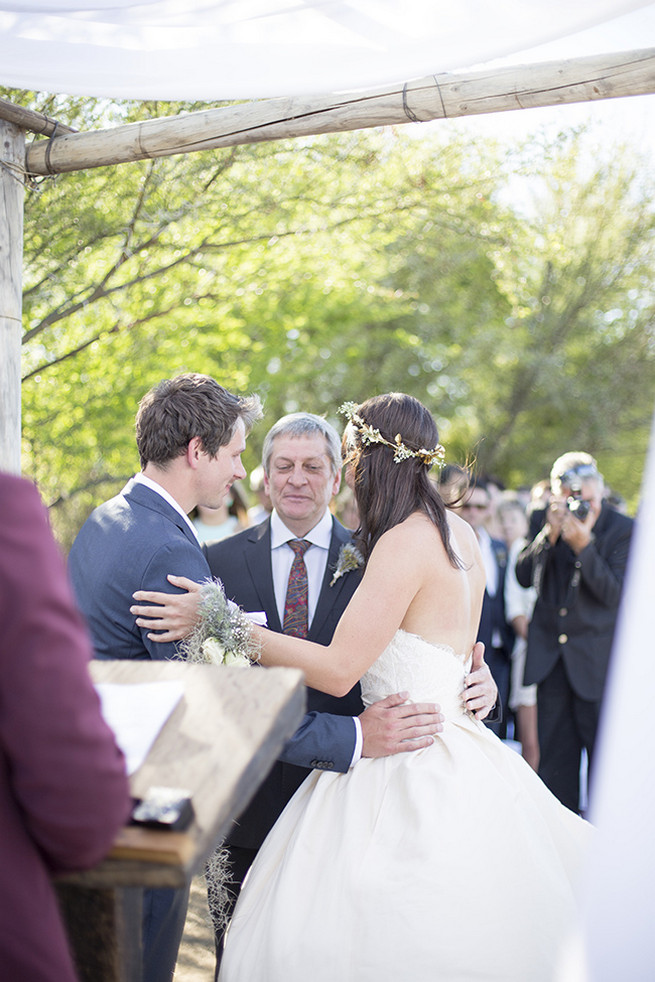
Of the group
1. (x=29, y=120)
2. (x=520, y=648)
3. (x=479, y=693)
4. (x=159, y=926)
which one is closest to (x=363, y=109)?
(x=29, y=120)

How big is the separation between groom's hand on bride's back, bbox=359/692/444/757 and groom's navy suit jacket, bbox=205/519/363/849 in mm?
69

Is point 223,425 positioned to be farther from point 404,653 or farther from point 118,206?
point 118,206

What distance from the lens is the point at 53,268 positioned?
4.76 metres

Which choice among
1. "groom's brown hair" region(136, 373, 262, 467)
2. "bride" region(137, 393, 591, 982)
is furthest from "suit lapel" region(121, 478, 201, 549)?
"bride" region(137, 393, 591, 982)

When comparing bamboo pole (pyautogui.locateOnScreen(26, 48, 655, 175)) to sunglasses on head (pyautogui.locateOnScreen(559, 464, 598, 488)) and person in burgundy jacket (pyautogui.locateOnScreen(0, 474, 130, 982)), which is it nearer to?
person in burgundy jacket (pyautogui.locateOnScreen(0, 474, 130, 982))

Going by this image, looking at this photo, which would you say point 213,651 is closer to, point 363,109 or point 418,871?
point 418,871

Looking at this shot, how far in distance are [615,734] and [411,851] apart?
0.94 metres

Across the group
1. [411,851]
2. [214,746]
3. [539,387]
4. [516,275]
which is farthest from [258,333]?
[539,387]

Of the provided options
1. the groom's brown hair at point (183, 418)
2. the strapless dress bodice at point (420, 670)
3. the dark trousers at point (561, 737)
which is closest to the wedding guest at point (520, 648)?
the dark trousers at point (561, 737)

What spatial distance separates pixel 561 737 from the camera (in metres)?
5.39

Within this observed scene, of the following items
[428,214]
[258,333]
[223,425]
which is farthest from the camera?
[258,333]

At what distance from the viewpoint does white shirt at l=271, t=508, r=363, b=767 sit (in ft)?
11.1

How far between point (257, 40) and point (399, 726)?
2254mm

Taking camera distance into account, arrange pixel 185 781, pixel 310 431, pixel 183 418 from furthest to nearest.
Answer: pixel 310 431 < pixel 183 418 < pixel 185 781
